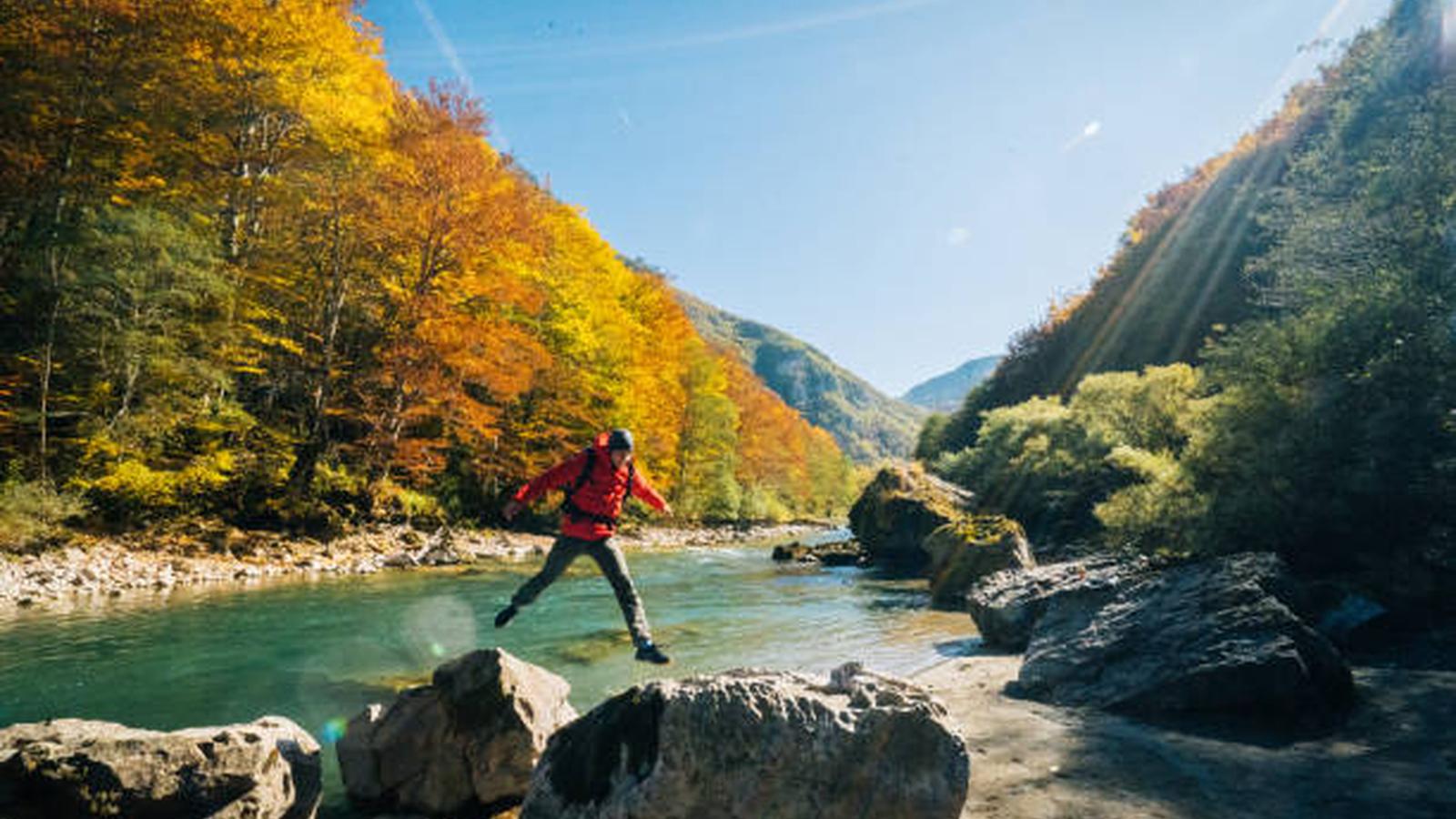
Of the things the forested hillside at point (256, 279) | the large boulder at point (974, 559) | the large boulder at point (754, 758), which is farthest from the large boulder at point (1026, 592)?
the forested hillside at point (256, 279)

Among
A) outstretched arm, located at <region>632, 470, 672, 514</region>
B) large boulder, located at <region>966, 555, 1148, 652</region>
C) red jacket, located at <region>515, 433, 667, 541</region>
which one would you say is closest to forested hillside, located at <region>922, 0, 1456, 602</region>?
large boulder, located at <region>966, 555, 1148, 652</region>

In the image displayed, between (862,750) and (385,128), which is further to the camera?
(385,128)

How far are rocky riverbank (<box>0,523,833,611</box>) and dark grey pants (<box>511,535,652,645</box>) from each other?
9877 mm

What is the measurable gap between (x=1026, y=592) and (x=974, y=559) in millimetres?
4251

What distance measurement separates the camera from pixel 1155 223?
48.3m

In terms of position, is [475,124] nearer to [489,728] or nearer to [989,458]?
[489,728]

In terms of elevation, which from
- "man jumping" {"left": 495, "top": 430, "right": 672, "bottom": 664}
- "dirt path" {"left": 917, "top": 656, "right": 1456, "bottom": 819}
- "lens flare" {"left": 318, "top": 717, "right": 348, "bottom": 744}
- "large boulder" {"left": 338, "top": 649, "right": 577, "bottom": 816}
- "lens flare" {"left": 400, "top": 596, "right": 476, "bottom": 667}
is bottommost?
"lens flare" {"left": 400, "top": 596, "right": 476, "bottom": 667}

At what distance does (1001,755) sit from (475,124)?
72.4ft

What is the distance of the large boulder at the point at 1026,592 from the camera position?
347 inches

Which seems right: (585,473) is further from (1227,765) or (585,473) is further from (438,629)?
(438,629)

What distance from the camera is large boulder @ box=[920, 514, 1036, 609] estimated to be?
13977 mm

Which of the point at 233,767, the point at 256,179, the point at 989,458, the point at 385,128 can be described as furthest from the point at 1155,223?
the point at 233,767

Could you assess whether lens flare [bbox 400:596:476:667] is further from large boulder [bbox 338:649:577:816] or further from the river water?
large boulder [bbox 338:649:577:816]

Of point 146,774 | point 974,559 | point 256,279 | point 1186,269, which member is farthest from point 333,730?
point 1186,269
